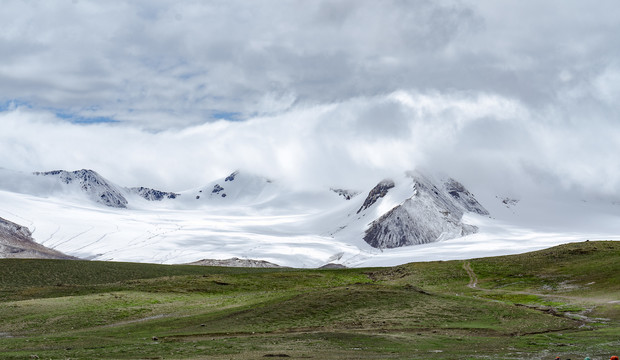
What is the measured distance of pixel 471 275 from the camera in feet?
420

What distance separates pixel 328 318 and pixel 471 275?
6712cm

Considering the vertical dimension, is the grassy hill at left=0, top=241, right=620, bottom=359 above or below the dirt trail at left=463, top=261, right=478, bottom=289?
below

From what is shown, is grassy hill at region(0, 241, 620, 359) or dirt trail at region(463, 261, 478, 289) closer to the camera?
grassy hill at region(0, 241, 620, 359)

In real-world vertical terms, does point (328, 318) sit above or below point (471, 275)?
below

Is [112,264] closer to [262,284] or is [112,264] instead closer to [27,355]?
[262,284]

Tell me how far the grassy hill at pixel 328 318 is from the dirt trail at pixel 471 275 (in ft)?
1.18

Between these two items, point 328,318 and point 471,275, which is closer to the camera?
point 328,318

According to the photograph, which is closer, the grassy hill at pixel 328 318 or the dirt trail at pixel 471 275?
the grassy hill at pixel 328 318

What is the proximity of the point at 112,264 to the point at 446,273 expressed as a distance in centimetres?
7965

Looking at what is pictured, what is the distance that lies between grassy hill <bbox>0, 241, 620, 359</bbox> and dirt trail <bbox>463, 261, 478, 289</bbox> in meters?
0.36

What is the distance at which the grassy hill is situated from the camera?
49.2 m

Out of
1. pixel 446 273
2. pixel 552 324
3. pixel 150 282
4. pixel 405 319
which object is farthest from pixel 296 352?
pixel 446 273

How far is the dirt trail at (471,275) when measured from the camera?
11546 cm

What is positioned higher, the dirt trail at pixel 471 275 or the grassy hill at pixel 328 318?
the dirt trail at pixel 471 275
